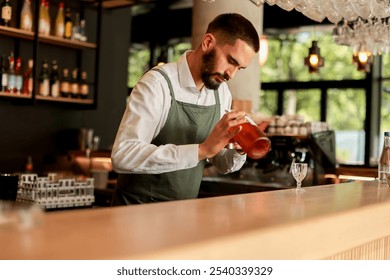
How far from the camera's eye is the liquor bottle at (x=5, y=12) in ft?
16.5

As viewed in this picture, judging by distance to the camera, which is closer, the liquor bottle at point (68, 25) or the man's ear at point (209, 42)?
the man's ear at point (209, 42)

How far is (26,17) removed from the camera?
17.1 ft

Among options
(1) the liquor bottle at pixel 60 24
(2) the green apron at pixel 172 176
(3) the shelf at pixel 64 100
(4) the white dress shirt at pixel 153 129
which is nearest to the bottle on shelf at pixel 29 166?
(3) the shelf at pixel 64 100

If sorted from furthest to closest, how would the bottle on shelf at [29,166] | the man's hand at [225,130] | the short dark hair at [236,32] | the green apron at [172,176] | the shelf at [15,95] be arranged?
the bottle on shelf at [29,166] → the shelf at [15,95] → the green apron at [172,176] → the short dark hair at [236,32] → the man's hand at [225,130]

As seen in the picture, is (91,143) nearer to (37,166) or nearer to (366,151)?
(37,166)

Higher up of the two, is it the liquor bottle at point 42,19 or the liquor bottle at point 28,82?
the liquor bottle at point 42,19

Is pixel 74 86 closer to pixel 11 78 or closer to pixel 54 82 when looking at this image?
pixel 54 82

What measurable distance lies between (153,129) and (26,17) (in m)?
3.47

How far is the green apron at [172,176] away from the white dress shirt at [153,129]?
0.04m

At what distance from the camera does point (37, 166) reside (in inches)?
219

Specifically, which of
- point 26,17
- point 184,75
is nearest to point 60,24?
point 26,17

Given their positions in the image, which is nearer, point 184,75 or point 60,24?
point 184,75

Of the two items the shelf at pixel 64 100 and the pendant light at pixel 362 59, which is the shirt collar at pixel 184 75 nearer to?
the pendant light at pixel 362 59
